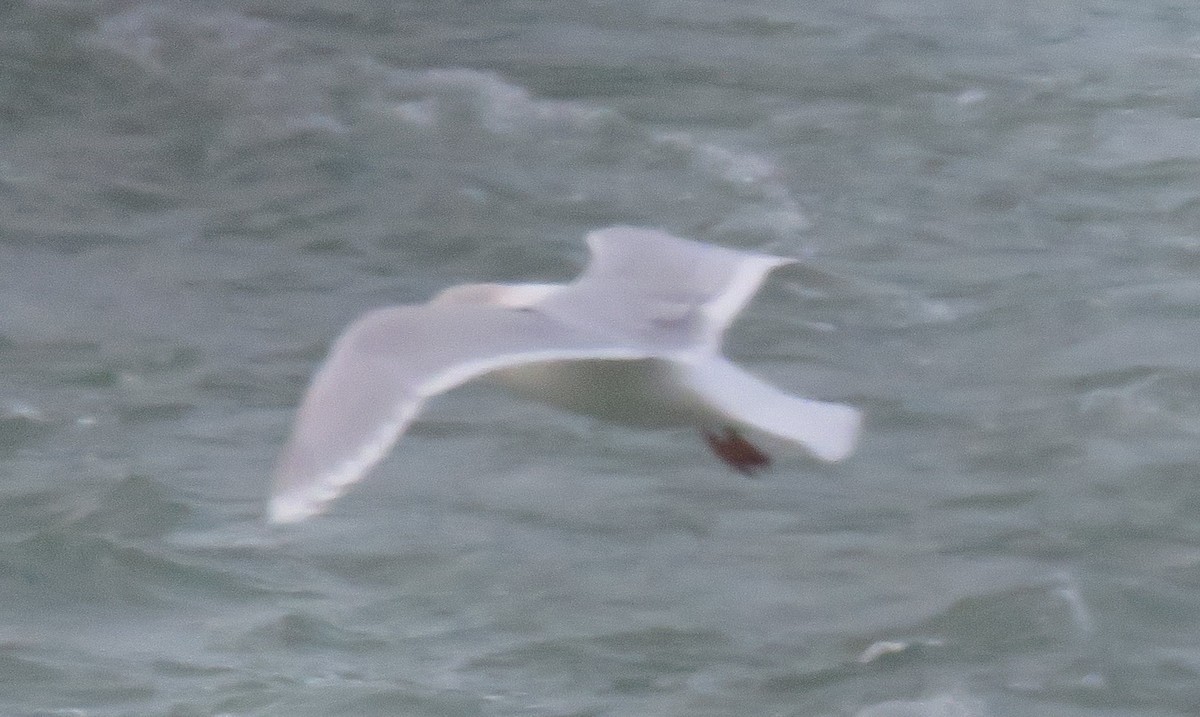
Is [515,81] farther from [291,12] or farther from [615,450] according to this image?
[615,450]

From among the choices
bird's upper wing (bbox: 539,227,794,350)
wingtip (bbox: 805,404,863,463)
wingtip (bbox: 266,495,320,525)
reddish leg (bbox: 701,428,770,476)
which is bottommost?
wingtip (bbox: 266,495,320,525)

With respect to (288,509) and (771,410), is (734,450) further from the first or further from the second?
(288,509)

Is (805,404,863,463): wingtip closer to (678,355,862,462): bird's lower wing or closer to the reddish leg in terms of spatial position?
(678,355,862,462): bird's lower wing

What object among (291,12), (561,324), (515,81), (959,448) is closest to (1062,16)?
(515,81)

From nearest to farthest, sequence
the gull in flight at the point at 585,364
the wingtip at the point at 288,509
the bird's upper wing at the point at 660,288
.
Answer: the wingtip at the point at 288,509 < the gull in flight at the point at 585,364 < the bird's upper wing at the point at 660,288

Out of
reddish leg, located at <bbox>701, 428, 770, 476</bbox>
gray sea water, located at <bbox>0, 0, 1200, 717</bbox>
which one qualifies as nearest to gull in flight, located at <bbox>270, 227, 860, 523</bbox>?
reddish leg, located at <bbox>701, 428, 770, 476</bbox>

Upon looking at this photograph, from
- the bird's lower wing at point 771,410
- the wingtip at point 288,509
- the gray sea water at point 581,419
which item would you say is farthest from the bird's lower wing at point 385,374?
the gray sea water at point 581,419

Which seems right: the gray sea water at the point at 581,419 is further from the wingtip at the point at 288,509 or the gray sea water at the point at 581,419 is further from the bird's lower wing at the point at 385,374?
the wingtip at the point at 288,509
